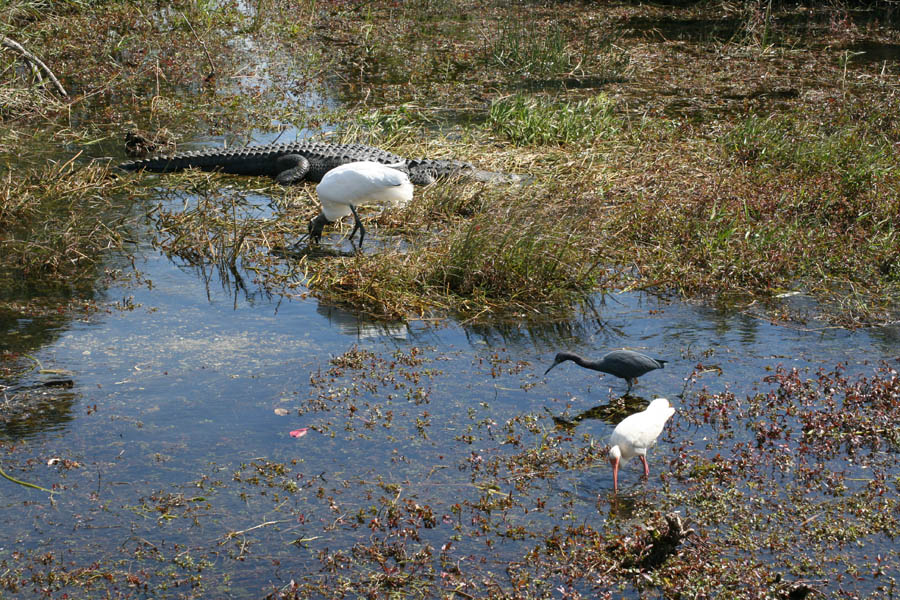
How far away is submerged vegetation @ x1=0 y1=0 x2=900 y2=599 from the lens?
146 inches

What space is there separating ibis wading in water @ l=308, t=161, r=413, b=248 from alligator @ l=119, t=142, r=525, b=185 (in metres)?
1.49

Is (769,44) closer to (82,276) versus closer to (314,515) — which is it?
(82,276)

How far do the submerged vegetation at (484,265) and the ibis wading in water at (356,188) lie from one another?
29cm

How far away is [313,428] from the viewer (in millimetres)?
4652

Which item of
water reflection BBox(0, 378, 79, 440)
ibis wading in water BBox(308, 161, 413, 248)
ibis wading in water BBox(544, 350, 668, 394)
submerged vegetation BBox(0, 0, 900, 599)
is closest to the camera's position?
submerged vegetation BBox(0, 0, 900, 599)

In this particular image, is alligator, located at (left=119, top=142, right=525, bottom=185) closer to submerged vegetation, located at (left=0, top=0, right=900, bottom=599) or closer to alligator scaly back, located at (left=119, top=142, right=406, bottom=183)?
alligator scaly back, located at (left=119, top=142, right=406, bottom=183)

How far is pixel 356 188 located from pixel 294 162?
7.25 ft

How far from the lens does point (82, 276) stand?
6457 mm

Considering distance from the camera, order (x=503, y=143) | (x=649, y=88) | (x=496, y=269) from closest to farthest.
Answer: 1. (x=496, y=269)
2. (x=503, y=143)
3. (x=649, y=88)

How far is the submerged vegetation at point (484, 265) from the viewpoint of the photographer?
3.71m

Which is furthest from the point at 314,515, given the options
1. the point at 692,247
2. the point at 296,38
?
the point at 296,38

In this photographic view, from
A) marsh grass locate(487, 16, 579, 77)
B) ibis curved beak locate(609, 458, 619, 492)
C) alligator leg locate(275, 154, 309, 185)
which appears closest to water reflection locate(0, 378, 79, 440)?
ibis curved beak locate(609, 458, 619, 492)

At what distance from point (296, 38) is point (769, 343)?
10.7 meters

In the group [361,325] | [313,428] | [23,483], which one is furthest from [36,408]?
[361,325]
